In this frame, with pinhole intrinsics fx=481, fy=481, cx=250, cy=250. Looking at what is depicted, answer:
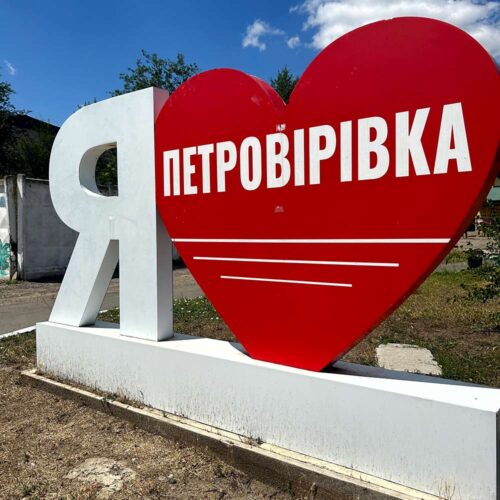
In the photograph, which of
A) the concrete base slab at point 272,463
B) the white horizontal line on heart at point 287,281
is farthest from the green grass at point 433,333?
the white horizontal line on heart at point 287,281

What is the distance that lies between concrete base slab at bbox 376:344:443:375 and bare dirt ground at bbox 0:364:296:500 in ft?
8.76

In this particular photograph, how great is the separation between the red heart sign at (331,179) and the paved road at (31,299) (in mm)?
5665

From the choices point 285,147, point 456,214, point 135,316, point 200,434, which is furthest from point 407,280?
point 135,316

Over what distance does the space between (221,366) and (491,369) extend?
3.24 metres

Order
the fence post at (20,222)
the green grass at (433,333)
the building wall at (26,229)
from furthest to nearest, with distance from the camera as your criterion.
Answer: the building wall at (26,229) < the fence post at (20,222) < the green grass at (433,333)

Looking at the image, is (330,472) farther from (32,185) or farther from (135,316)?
(32,185)

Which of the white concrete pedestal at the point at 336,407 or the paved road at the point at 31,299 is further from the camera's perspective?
the paved road at the point at 31,299

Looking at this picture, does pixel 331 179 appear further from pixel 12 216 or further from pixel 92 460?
pixel 12 216

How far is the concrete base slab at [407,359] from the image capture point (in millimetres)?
5142

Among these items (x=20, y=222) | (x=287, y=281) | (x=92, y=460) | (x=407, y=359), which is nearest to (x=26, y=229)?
(x=20, y=222)

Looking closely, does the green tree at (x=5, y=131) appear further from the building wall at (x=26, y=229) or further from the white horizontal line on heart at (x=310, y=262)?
the white horizontal line on heart at (x=310, y=262)

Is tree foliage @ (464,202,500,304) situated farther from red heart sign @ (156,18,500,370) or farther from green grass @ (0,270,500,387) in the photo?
red heart sign @ (156,18,500,370)

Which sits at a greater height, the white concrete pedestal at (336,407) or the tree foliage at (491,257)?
the tree foliage at (491,257)

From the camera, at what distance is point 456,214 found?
2537mm
